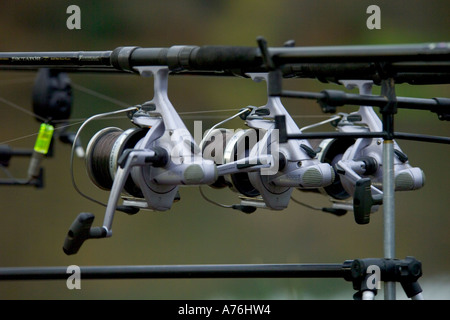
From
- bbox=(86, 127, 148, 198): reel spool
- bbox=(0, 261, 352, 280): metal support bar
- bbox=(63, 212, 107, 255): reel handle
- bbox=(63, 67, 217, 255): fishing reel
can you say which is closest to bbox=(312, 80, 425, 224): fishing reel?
bbox=(0, 261, 352, 280): metal support bar

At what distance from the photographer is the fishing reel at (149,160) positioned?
3.17 meters

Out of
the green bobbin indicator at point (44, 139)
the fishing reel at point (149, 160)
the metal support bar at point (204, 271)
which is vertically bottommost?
the metal support bar at point (204, 271)

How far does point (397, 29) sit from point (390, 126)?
3035mm

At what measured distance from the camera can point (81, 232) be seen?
117 inches

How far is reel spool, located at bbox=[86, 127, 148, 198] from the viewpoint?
3338 mm

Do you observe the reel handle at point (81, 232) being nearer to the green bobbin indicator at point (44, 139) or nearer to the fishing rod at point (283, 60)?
the fishing rod at point (283, 60)

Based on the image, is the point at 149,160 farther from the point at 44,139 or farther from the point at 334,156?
the point at 44,139

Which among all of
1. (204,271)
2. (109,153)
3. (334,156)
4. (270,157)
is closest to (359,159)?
(334,156)

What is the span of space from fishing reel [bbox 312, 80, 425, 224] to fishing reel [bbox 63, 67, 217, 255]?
1.81 feet

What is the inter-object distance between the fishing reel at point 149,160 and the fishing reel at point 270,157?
21cm

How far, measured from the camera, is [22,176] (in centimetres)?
617

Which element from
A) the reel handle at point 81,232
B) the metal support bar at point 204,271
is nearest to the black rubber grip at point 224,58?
the reel handle at point 81,232

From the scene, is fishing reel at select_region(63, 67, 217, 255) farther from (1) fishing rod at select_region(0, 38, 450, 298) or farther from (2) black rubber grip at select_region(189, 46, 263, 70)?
(2) black rubber grip at select_region(189, 46, 263, 70)

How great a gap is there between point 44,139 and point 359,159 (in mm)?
1296
